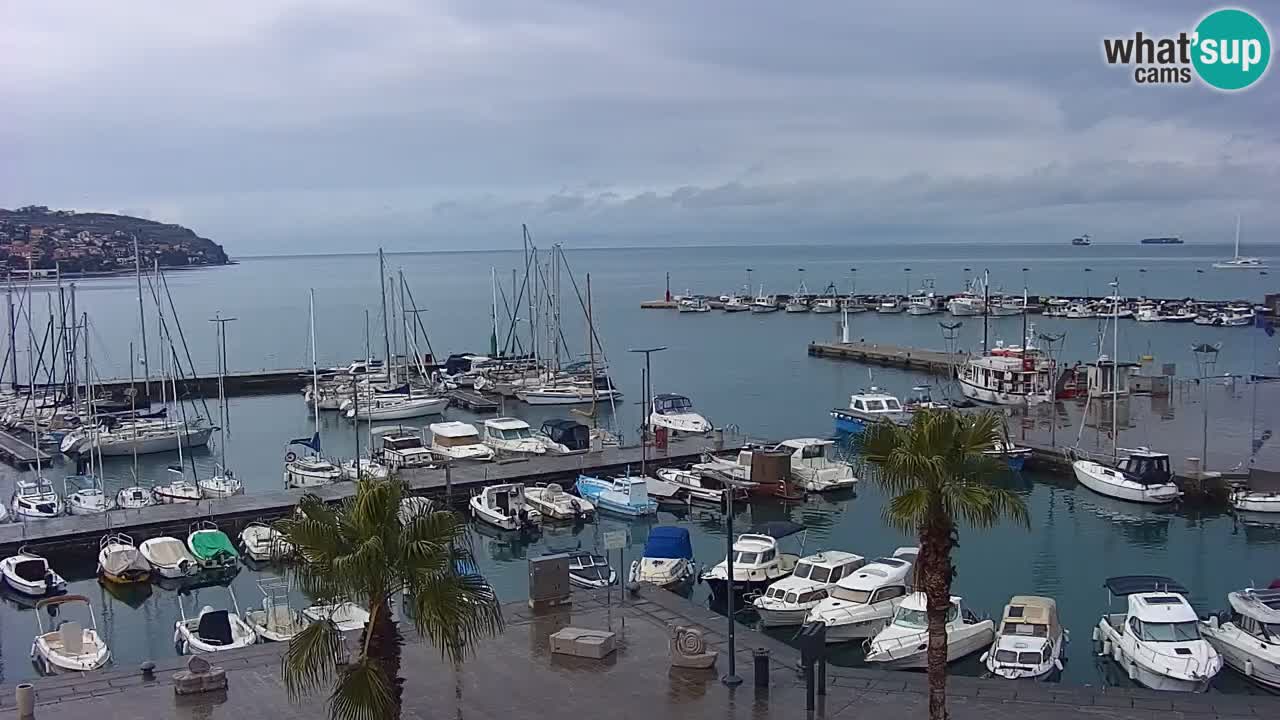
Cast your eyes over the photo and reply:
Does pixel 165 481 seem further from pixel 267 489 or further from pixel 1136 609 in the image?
pixel 1136 609

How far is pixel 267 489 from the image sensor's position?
157ft

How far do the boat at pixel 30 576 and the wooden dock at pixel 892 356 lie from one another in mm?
59313

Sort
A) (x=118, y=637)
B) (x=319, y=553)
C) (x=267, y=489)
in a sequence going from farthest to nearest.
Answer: (x=267, y=489)
(x=118, y=637)
(x=319, y=553)

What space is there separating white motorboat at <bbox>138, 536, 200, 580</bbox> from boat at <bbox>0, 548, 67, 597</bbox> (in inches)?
94.8

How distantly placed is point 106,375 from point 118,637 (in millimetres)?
76947

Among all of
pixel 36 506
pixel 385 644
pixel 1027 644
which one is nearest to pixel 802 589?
pixel 1027 644

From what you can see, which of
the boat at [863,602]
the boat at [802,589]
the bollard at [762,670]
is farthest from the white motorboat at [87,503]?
the bollard at [762,670]

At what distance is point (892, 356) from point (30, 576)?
68.7 meters

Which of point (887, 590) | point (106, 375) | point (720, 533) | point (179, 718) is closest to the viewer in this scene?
point (179, 718)

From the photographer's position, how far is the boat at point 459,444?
4759 centimetres

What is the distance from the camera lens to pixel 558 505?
127ft

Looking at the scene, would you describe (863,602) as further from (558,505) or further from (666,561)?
(558,505)

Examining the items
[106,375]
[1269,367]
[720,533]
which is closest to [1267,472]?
[720,533]

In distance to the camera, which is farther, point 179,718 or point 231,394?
point 231,394
